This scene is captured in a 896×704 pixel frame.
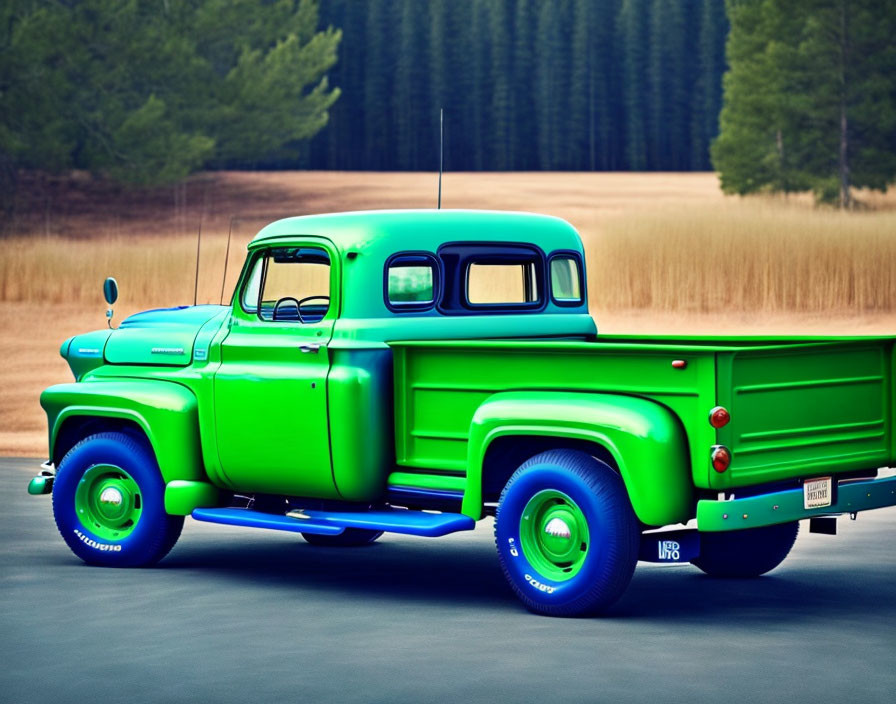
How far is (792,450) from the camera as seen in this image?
Answer: 916 cm

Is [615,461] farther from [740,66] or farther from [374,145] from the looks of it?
[374,145]

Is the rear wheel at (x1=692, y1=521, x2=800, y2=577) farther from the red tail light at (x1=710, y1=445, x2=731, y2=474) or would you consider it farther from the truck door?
the truck door

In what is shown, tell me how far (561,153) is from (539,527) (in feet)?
284

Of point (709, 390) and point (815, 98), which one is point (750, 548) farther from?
point (815, 98)

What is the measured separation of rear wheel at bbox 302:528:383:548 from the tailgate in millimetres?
3676

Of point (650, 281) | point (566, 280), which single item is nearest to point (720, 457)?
point (566, 280)

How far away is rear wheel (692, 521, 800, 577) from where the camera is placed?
35.2ft

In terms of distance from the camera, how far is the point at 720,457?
8.60 metres

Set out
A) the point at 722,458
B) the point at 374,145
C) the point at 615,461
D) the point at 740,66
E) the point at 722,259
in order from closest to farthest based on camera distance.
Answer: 1. the point at 722,458
2. the point at 615,461
3. the point at 722,259
4. the point at 740,66
5. the point at 374,145

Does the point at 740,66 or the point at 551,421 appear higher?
the point at 740,66

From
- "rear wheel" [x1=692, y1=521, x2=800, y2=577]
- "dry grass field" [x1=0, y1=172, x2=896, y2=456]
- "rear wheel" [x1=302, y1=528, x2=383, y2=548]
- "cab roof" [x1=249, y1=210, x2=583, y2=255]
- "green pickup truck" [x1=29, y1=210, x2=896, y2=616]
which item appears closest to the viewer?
"green pickup truck" [x1=29, y1=210, x2=896, y2=616]

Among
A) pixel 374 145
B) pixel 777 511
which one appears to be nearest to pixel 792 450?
pixel 777 511

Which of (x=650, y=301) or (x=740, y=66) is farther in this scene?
(x=740, y=66)

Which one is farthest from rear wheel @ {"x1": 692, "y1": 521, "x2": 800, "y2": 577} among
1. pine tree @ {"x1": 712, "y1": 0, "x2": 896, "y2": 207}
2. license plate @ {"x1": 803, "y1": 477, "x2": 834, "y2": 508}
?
pine tree @ {"x1": 712, "y1": 0, "x2": 896, "y2": 207}
